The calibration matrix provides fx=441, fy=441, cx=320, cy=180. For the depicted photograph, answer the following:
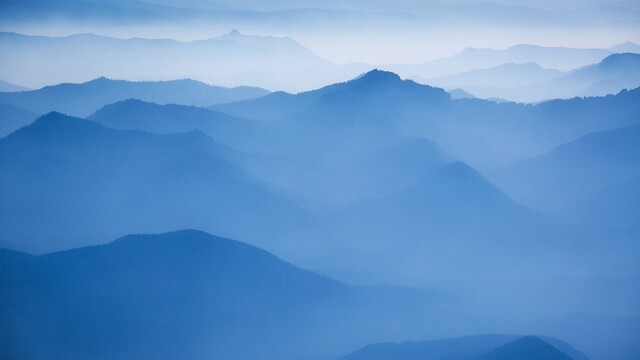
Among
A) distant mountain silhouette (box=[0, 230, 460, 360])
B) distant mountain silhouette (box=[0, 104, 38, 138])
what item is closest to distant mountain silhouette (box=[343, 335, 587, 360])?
distant mountain silhouette (box=[0, 230, 460, 360])

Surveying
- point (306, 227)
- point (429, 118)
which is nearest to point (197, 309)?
point (306, 227)

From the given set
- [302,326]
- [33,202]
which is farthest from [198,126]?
[302,326]

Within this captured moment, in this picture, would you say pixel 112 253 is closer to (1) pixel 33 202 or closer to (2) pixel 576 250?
(1) pixel 33 202

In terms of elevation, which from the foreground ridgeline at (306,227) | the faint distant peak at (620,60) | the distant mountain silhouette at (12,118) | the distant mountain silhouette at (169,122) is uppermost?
the faint distant peak at (620,60)

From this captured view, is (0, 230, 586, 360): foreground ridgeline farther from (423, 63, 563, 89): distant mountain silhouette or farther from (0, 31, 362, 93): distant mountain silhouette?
(423, 63, 563, 89): distant mountain silhouette

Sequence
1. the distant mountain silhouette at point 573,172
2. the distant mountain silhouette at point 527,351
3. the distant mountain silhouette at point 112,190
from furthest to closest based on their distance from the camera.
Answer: the distant mountain silhouette at point 573,172 → the distant mountain silhouette at point 112,190 → the distant mountain silhouette at point 527,351

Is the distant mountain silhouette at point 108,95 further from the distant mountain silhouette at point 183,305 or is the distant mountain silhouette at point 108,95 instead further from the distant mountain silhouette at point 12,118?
the distant mountain silhouette at point 183,305

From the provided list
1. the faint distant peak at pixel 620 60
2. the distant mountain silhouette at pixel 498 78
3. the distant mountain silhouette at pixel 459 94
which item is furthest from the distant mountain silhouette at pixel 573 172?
the distant mountain silhouette at pixel 459 94
